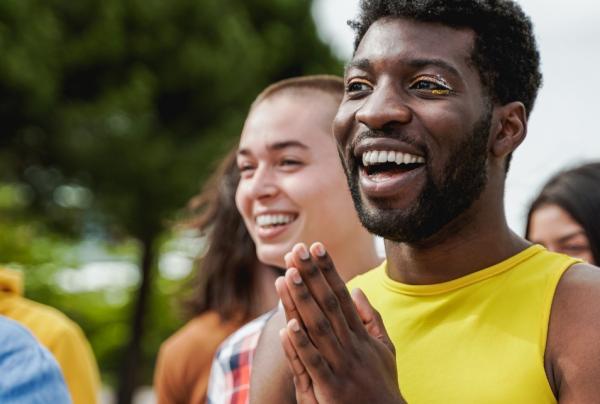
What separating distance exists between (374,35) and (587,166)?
2.47 m

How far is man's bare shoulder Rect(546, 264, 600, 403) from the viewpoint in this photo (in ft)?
5.96

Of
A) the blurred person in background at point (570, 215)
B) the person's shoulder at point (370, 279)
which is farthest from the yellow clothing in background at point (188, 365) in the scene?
the person's shoulder at point (370, 279)

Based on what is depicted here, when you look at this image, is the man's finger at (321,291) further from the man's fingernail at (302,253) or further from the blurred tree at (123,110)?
the blurred tree at (123,110)

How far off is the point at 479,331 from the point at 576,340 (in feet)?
0.72

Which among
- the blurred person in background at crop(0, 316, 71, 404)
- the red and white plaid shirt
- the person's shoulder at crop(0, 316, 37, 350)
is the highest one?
the person's shoulder at crop(0, 316, 37, 350)

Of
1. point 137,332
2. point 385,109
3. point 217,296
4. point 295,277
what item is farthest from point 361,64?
point 137,332

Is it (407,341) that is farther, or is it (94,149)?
(94,149)

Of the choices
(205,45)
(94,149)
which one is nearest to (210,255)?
(94,149)

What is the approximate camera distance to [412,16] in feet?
6.91

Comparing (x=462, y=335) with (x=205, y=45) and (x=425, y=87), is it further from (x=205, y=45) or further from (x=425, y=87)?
(x=205, y=45)

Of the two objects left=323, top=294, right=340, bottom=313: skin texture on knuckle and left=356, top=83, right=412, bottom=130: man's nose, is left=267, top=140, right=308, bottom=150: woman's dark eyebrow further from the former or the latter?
left=323, top=294, right=340, bottom=313: skin texture on knuckle

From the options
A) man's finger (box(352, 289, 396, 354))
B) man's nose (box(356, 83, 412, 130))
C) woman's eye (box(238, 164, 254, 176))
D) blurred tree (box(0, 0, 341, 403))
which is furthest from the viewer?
blurred tree (box(0, 0, 341, 403))

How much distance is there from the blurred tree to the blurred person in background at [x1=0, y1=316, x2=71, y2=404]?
1176 cm

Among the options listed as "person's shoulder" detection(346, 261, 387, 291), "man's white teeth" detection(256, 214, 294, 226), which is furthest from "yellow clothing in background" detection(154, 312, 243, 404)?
"person's shoulder" detection(346, 261, 387, 291)
